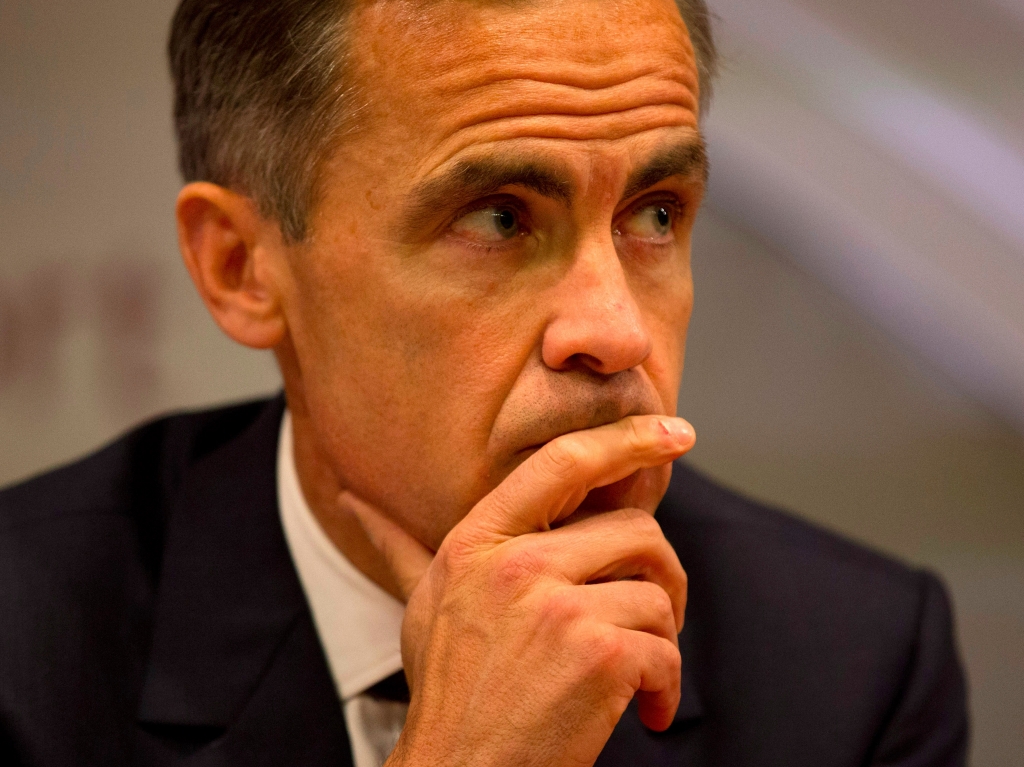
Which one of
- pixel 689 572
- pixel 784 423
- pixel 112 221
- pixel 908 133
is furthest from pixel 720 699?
pixel 112 221

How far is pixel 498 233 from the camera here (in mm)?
1469

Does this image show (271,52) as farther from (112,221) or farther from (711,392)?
(711,392)

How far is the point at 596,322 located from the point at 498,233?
20 cm

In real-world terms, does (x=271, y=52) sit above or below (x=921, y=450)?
above

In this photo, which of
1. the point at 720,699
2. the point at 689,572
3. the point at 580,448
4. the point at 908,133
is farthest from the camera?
the point at 908,133

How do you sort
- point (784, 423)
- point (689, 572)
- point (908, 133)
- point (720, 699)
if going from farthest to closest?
point (784, 423) < point (908, 133) < point (689, 572) < point (720, 699)

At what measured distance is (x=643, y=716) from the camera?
1.50 m

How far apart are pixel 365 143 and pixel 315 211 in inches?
5.4

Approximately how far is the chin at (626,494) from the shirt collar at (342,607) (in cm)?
44

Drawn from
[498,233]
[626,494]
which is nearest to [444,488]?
[626,494]

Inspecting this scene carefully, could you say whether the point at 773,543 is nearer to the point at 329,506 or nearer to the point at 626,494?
the point at 626,494

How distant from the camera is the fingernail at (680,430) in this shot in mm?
Answer: 1413

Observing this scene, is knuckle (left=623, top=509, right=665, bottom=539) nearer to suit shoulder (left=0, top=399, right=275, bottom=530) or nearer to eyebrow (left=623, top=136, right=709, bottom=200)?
eyebrow (left=623, top=136, right=709, bottom=200)

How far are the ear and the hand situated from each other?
514mm
